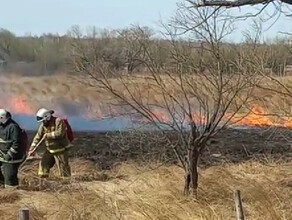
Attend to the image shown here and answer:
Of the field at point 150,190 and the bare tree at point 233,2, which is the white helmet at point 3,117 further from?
the bare tree at point 233,2

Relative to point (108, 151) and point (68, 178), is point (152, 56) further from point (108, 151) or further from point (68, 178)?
point (108, 151)

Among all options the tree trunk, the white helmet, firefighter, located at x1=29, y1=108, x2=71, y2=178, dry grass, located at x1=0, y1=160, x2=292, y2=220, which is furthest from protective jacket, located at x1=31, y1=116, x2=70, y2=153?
the tree trunk

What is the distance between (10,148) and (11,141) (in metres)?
0.13

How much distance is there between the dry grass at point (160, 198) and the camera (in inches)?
334

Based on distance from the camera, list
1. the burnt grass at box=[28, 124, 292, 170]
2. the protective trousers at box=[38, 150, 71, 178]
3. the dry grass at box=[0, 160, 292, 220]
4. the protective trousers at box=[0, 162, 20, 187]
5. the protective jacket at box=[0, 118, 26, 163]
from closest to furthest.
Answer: the dry grass at box=[0, 160, 292, 220] → the protective jacket at box=[0, 118, 26, 163] → the protective trousers at box=[0, 162, 20, 187] → the protective trousers at box=[38, 150, 71, 178] → the burnt grass at box=[28, 124, 292, 170]

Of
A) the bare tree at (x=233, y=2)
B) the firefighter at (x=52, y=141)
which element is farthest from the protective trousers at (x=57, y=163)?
the bare tree at (x=233, y=2)

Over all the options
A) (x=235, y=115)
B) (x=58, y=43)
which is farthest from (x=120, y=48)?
(x=58, y=43)

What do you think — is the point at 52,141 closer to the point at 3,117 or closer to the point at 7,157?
the point at 7,157

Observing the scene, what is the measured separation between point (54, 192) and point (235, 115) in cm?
347


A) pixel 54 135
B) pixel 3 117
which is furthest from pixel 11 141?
pixel 54 135

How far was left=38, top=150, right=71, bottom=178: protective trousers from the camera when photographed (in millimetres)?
12766

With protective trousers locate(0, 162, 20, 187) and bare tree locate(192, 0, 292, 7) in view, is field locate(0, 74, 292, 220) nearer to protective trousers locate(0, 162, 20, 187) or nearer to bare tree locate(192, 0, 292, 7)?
protective trousers locate(0, 162, 20, 187)

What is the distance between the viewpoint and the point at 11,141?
1127cm

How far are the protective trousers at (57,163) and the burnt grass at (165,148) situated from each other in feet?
4.41
